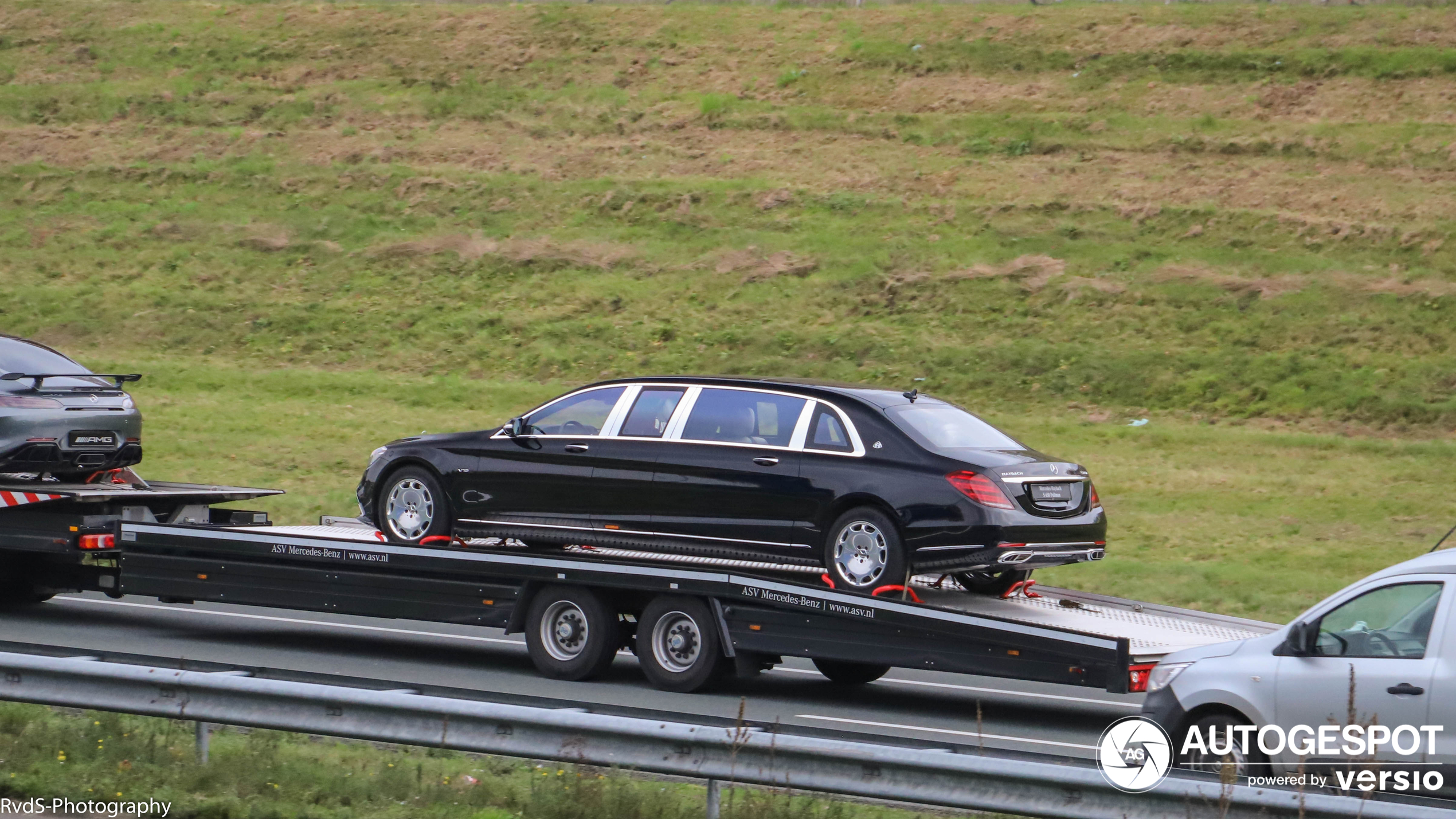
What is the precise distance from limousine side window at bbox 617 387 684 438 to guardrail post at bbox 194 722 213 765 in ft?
14.0

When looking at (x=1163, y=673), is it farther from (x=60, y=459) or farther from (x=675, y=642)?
(x=60, y=459)

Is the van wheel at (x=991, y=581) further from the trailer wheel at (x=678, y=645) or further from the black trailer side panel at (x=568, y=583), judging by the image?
the trailer wheel at (x=678, y=645)

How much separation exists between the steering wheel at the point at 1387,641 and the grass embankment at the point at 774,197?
1817cm

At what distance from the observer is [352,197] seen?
3700 cm

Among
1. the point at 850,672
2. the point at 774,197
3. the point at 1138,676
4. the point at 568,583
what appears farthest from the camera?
the point at 774,197

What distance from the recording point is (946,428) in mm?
10609

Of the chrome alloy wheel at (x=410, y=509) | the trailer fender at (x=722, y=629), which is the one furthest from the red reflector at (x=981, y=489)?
the chrome alloy wheel at (x=410, y=509)

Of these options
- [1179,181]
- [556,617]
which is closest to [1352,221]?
[1179,181]

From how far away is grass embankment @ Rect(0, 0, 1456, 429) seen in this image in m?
28.0

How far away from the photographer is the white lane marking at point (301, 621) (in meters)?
13.6

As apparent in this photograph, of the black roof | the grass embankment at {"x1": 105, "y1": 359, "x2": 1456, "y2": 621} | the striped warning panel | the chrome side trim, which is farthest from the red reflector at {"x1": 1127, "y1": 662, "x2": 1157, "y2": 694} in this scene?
the striped warning panel

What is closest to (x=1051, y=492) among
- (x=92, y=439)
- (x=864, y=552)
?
(x=864, y=552)

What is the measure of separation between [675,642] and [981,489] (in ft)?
7.96

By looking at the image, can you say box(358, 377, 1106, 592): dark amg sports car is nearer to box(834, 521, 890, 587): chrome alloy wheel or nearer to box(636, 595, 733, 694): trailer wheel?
box(834, 521, 890, 587): chrome alloy wheel
